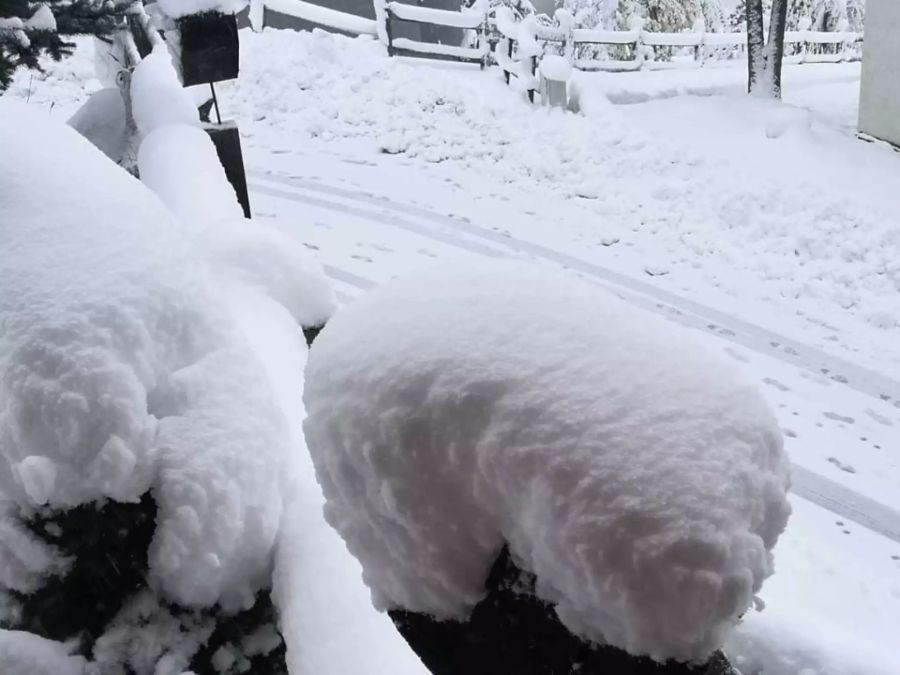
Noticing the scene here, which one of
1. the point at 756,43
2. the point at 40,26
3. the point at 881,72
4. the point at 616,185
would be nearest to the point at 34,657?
the point at 40,26

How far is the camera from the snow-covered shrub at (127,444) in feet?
4.88

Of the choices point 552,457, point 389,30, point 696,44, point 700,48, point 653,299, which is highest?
point 552,457

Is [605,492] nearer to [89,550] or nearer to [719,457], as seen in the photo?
[719,457]

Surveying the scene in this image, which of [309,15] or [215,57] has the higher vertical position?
[215,57]

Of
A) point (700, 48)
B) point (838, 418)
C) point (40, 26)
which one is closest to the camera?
point (40, 26)

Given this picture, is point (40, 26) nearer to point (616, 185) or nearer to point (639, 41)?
point (616, 185)

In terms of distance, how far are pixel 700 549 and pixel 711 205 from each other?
30.3 feet

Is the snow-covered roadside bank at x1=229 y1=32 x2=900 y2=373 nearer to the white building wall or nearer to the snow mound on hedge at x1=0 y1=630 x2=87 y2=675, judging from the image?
the white building wall

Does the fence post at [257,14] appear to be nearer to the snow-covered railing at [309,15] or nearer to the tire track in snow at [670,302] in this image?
the snow-covered railing at [309,15]

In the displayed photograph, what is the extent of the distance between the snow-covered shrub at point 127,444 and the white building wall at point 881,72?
12.6m

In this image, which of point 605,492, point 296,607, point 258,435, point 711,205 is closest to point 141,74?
point 258,435

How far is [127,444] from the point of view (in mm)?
1520

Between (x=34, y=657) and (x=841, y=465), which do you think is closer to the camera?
(x=34, y=657)

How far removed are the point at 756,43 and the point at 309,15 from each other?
8.23 m
